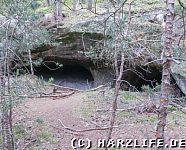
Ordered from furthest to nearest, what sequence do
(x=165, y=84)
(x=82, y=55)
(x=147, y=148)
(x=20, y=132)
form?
(x=82, y=55) → (x=20, y=132) → (x=147, y=148) → (x=165, y=84)

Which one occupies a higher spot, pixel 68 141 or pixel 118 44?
pixel 118 44

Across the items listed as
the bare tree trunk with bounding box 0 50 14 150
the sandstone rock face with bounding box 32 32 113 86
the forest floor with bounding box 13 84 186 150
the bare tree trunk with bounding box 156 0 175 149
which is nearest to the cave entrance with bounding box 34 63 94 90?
the sandstone rock face with bounding box 32 32 113 86

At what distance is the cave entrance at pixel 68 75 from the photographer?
498 inches

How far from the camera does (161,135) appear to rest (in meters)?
3.63

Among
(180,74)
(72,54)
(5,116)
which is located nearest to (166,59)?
(5,116)

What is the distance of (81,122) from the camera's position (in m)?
7.42

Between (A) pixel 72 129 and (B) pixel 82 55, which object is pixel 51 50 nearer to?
(B) pixel 82 55

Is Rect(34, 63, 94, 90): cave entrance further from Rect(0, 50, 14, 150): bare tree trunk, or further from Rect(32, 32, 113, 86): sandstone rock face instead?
Rect(0, 50, 14, 150): bare tree trunk

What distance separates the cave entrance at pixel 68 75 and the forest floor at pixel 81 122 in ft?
10.9

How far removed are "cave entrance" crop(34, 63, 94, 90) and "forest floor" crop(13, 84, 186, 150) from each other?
331 cm

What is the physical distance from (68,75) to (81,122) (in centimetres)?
581

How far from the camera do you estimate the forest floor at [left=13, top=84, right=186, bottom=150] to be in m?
6.51

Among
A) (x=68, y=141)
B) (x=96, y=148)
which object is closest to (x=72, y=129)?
(x=68, y=141)

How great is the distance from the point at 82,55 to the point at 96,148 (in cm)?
592
